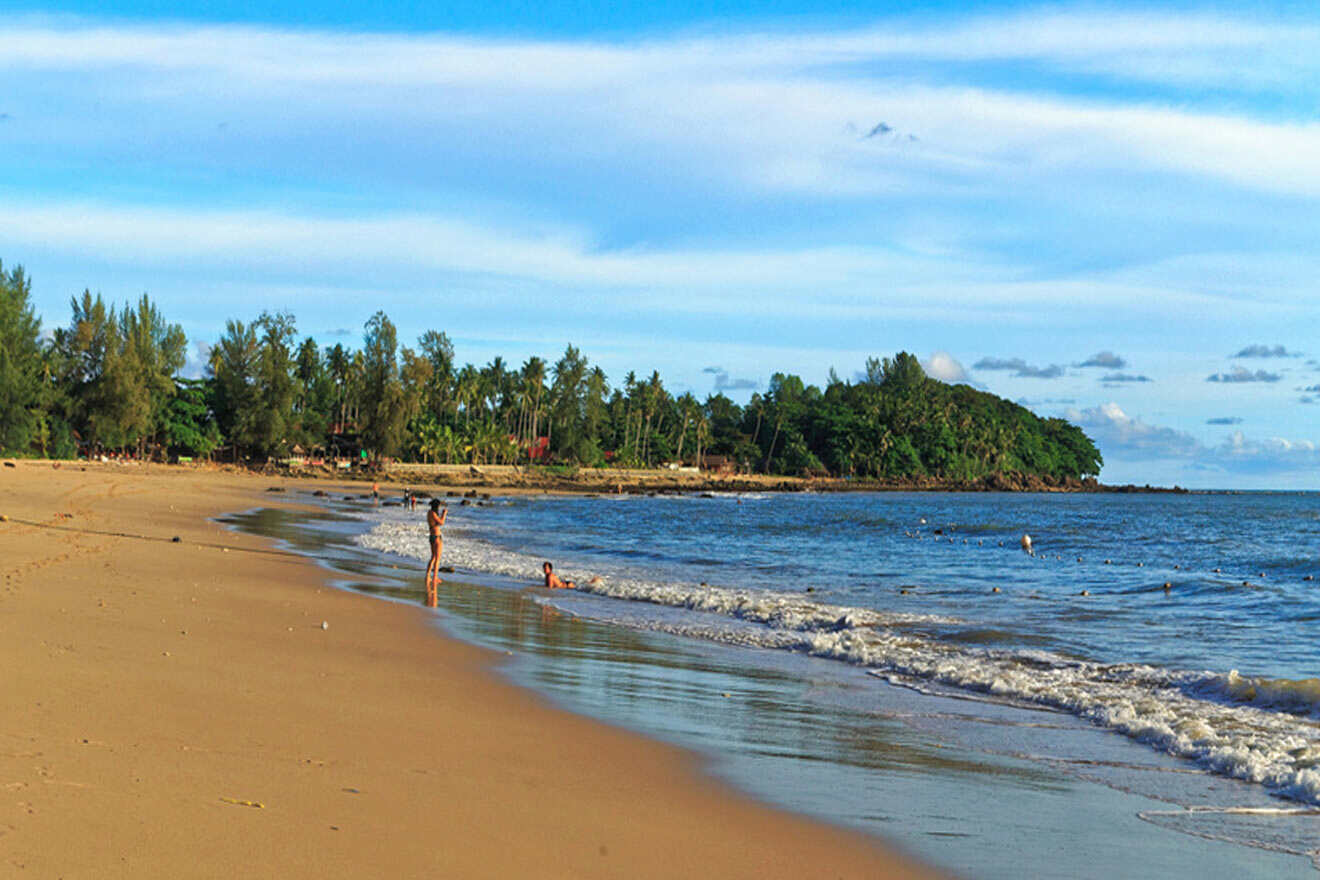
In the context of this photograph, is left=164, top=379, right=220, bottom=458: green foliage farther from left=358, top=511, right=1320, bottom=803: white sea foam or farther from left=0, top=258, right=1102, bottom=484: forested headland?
left=358, top=511, right=1320, bottom=803: white sea foam

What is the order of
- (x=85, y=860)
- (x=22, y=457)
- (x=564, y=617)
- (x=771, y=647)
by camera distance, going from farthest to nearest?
1. (x=22, y=457)
2. (x=564, y=617)
3. (x=771, y=647)
4. (x=85, y=860)

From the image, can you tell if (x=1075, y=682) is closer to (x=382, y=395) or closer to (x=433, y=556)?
(x=433, y=556)

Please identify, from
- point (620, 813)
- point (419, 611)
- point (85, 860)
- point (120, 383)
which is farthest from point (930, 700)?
point (120, 383)

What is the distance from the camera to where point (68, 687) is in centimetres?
753

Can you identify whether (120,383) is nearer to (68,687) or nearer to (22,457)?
(22,457)

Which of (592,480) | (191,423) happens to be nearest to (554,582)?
(191,423)

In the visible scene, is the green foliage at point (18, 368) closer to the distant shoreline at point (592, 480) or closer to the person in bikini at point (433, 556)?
the distant shoreline at point (592, 480)

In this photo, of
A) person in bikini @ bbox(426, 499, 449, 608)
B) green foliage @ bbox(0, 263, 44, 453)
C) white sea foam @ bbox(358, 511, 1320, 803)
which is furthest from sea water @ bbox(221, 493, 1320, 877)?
green foliage @ bbox(0, 263, 44, 453)

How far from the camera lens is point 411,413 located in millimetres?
101688

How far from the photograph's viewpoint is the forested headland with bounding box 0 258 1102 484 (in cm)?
7675

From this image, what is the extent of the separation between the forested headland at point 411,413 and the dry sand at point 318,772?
67519 millimetres

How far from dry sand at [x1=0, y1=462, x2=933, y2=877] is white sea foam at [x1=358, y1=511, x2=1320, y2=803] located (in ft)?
16.0

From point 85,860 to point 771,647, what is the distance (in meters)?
11.8

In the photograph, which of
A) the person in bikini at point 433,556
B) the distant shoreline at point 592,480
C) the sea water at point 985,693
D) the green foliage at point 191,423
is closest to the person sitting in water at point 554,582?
the sea water at point 985,693
